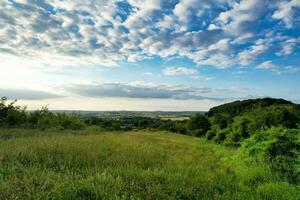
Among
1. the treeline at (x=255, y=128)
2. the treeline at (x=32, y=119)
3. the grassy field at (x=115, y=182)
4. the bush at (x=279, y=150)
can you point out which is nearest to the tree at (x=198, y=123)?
the treeline at (x=255, y=128)

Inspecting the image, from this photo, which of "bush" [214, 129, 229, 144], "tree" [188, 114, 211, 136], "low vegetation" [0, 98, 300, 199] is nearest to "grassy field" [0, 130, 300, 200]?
"low vegetation" [0, 98, 300, 199]

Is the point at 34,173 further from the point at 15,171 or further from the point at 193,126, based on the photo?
the point at 193,126

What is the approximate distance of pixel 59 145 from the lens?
10.9 meters

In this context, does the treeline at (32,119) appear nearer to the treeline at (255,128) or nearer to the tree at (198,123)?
the treeline at (255,128)

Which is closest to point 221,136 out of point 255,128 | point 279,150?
point 255,128

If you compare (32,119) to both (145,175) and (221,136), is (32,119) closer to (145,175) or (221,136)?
(221,136)

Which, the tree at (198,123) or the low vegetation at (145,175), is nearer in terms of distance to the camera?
the low vegetation at (145,175)

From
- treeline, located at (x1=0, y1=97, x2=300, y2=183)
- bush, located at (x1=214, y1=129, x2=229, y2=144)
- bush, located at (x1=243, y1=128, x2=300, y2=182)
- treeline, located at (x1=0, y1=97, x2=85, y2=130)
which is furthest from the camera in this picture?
treeline, located at (x1=0, y1=97, x2=85, y2=130)

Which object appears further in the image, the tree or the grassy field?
the tree

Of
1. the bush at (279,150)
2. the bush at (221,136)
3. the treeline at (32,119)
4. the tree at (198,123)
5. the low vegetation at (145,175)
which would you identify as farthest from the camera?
the tree at (198,123)

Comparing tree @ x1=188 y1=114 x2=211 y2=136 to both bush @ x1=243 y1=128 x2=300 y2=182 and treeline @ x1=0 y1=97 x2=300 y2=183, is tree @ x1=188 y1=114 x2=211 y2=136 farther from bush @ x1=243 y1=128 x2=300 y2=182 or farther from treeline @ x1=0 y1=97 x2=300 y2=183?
bush @ x1=243 y1=128 x2=300 y2=182

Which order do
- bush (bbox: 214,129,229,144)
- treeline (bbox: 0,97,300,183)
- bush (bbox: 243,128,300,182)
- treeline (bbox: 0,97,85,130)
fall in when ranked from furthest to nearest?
treeline (bbox: 0,97,85,130) < bush (bbox: 214,129,229,144) < treeline (bbox: 0,97,300,183) < bush (bbox: 243,128,300,182)

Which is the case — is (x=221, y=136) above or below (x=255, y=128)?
below

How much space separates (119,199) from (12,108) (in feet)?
108
